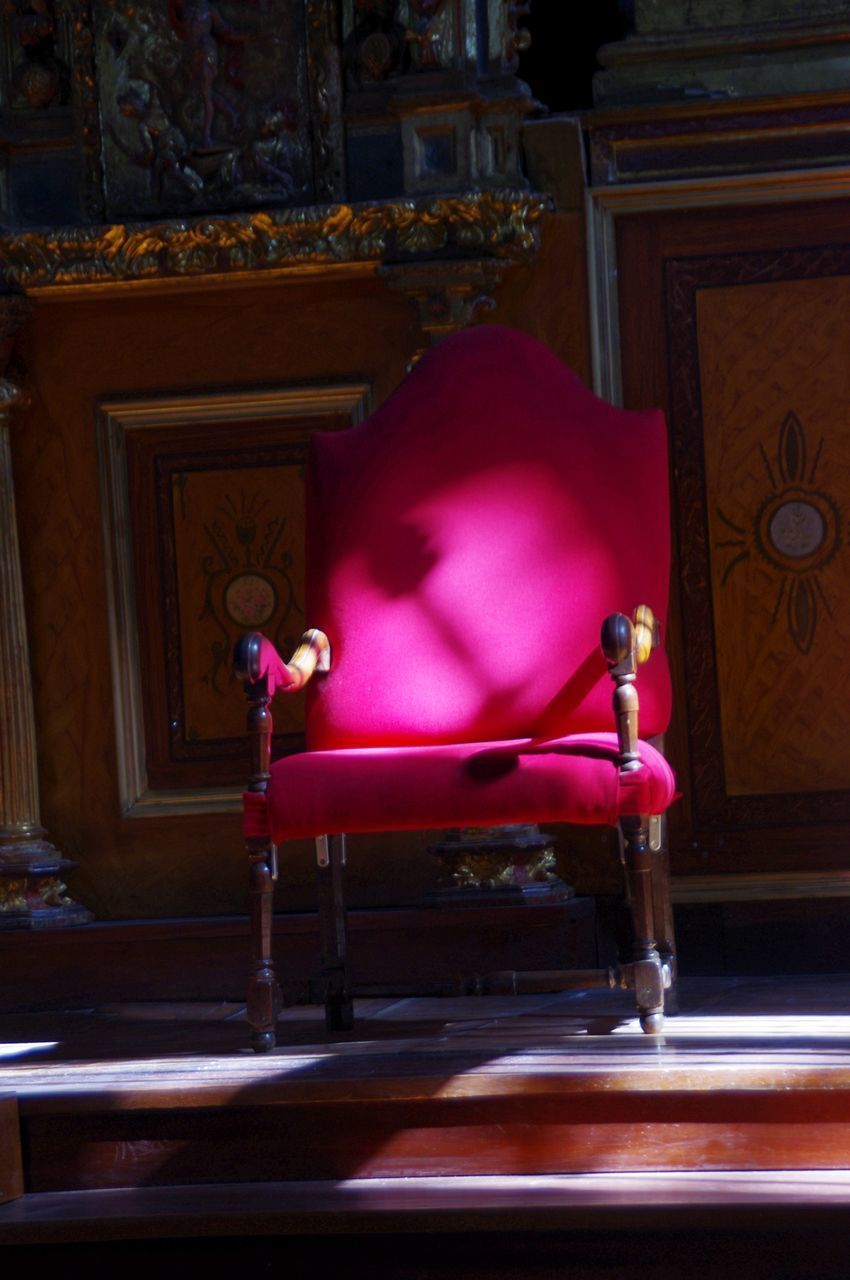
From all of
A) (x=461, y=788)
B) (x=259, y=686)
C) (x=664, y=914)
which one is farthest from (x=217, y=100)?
(x=664, y=914)

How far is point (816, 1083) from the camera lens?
211 centimetres

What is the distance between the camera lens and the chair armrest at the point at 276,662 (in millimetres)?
2566

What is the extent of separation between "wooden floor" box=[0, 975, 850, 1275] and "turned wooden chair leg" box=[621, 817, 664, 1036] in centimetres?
5

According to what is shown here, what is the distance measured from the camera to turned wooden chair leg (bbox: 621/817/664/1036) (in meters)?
2.45

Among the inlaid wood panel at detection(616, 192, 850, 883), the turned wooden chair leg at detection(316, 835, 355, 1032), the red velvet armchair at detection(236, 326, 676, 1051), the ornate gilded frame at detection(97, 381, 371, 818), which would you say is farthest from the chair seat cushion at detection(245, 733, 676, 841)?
the ornate gilded frame at detection(97, 381, 371, 818)

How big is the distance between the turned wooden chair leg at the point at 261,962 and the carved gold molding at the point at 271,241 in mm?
1507

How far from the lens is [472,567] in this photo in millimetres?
2832

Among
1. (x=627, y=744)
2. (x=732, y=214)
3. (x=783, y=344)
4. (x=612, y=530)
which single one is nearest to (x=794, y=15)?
(x=732, y=214)

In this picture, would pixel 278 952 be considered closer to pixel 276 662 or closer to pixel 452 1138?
pixel 276 662

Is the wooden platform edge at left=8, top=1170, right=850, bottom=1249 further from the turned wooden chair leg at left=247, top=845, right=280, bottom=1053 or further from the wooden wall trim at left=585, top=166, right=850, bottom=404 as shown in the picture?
the wooden wall trim at left=585, top=166, right=850, bottom=404

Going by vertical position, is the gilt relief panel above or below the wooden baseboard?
above

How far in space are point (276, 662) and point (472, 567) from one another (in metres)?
0.39

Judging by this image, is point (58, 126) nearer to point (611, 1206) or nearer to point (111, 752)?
point (111, 752)

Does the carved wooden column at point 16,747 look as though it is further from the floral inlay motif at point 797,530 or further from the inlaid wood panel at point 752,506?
the floral inlay motif at point 797,530
